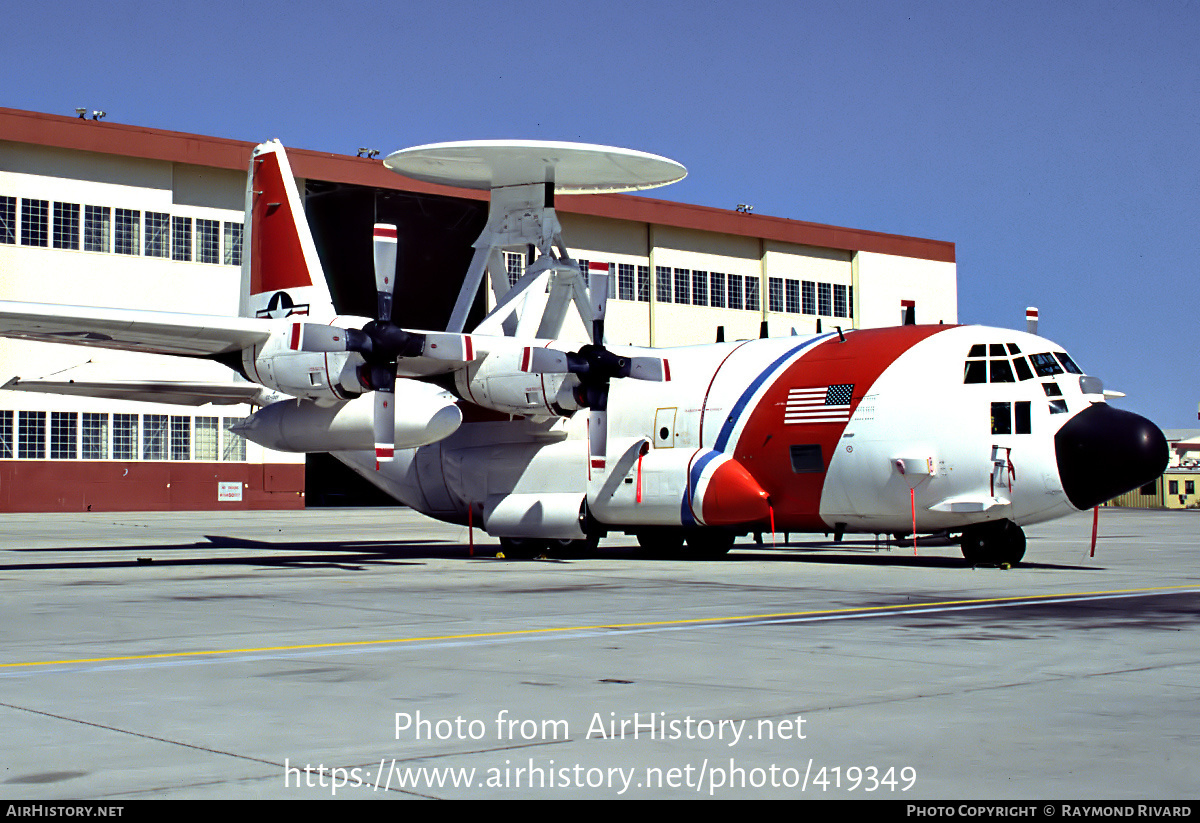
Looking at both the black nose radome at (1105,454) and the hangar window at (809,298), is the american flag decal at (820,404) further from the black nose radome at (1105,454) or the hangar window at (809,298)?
the hangar window at (809,298)

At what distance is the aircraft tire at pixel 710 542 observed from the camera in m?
24.9

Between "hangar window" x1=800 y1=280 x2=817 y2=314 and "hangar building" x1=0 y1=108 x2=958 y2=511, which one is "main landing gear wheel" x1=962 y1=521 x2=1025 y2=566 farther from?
"hangar window" x1=800 y1=280 x2=817 y2=314

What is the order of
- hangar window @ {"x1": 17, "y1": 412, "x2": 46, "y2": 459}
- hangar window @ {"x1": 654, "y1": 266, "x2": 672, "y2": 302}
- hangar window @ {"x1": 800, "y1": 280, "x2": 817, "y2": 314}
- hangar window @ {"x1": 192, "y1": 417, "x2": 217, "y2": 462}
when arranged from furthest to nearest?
hangar window @ {"x1": 800, "y1": 280, "x2": 817, "y2": 314}
hangar window @ {"x1": 654, "y1": 266, "x2": 672, "y2": 302}
hangar window @ {"x1": 192, "y1": 417, "x2": 217, "y2": 462}
hangar window @ {"x1": 17, "y1": 412, "x2": 46, "y2": 459}

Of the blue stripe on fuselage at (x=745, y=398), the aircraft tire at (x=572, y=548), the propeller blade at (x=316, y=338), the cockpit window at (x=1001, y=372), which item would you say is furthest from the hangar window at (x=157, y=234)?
the cockpit window at (x=1001, y=372)

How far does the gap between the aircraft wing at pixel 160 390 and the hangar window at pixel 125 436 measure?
83.9 ft

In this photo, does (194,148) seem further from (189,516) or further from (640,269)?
(640,269)

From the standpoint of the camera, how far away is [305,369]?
22531mm

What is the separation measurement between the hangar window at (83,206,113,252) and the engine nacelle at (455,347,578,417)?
3152 centimetres

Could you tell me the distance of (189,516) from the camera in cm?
4812

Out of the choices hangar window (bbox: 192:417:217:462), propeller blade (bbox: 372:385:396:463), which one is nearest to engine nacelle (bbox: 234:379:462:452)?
propeller blade (bbox: 372:385:396:463)

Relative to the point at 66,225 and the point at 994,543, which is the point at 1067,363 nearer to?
the point at 994,543

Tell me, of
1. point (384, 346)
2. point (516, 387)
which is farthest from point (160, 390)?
point (516, 387)

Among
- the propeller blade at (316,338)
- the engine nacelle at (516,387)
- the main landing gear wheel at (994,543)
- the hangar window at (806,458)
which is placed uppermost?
the propeller blade at (316,338)

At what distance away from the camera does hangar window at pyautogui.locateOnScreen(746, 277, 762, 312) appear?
66.2 m
